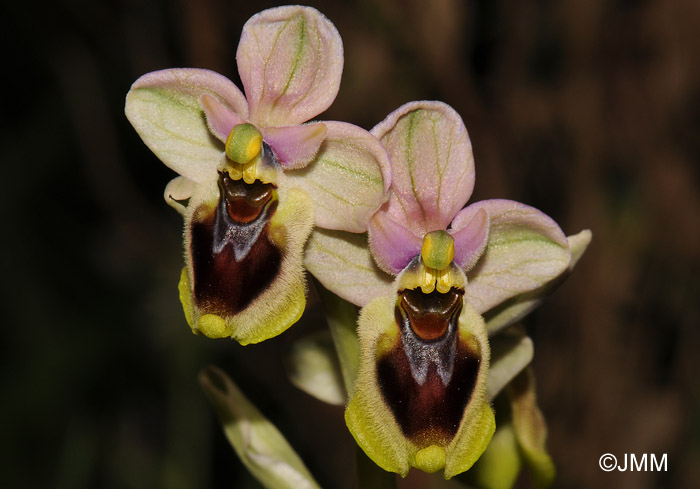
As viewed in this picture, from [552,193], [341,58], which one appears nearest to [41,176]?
[552,193]

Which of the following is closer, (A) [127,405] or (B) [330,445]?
(B) [330,445]

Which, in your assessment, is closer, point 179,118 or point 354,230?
point 354,230

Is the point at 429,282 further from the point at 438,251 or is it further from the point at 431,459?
the point at 431,459

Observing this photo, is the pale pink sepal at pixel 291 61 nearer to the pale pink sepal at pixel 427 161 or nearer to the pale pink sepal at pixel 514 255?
the pale pink sepal at pixel 427 161

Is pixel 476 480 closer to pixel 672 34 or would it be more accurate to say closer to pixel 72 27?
pixel 672 34

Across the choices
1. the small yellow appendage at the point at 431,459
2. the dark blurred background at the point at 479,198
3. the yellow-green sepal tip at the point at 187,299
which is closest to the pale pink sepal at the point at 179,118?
the yellow-green sepal tip at the point at 187,299

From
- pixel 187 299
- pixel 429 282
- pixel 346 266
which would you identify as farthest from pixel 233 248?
pixel 429 282
